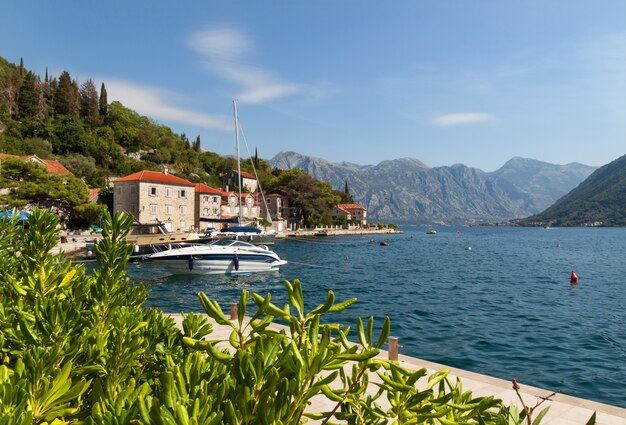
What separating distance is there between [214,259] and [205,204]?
43.7 meters

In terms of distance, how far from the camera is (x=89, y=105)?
9262cm

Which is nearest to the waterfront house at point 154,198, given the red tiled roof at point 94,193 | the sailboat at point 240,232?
the red tiled roof at point 94,193

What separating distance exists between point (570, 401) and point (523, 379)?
401cm

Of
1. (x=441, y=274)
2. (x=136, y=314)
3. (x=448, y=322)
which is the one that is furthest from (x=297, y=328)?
(x=441, y=274)

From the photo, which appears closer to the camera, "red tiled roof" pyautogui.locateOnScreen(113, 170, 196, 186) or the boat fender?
the boat fender

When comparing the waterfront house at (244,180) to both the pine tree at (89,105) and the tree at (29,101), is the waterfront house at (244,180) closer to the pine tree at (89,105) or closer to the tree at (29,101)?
the pine tree at (89,105)

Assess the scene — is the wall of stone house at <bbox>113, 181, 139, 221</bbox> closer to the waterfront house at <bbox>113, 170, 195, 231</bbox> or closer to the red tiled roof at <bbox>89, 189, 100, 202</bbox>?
the waterfront house at <bbox>113, 170, 195, 231</bbox>

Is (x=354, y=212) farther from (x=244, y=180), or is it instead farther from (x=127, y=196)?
(x=127, y=196)

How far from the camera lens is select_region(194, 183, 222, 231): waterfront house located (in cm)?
6994

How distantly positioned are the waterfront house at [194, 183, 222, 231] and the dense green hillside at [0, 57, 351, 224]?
1777cm

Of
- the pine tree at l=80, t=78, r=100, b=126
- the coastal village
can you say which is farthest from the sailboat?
the pine tree at l=80, t=78, r=100, b=126

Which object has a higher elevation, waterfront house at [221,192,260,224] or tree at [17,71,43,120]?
tree at [17,71,43,120]

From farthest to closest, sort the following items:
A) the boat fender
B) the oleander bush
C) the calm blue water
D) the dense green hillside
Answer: the dense green hillside, the boat fender, the calm blue water, the oleander bush

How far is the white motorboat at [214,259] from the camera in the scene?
2872cm
